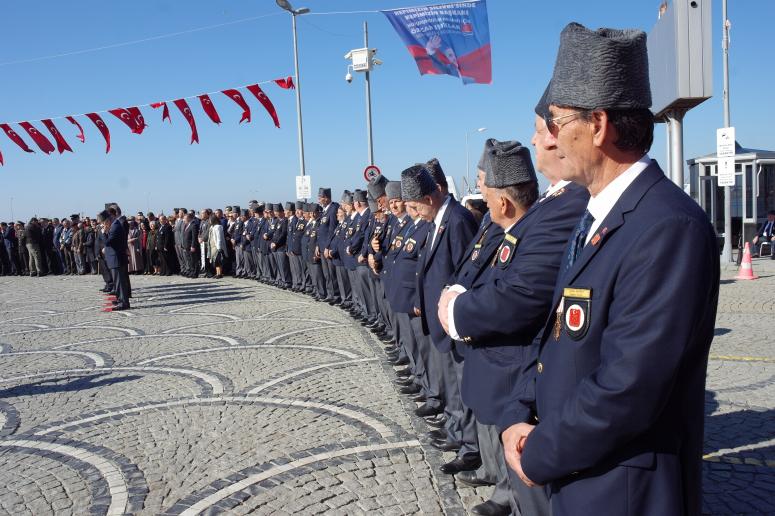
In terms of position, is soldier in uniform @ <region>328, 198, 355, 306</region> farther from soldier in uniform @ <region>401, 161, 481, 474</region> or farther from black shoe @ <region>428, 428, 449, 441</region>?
black shoe @ <region>428, 428, 449, 441</region>

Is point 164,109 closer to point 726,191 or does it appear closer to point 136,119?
point 136,119

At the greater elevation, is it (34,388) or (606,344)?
(606,344)

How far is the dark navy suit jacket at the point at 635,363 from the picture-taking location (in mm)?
1429

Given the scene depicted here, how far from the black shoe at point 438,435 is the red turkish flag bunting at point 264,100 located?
14264mm

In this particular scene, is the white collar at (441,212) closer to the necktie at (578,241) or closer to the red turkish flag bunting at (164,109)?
the necktie at (578,241)

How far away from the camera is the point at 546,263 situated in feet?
8.38

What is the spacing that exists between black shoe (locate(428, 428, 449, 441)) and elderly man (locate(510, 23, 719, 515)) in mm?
2858

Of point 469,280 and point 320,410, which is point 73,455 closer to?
point 320,410

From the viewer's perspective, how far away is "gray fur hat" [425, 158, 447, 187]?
5391mm

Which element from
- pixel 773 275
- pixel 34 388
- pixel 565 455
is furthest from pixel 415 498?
pixel 773 275

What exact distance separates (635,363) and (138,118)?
1799 cm

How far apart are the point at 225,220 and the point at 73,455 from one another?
15319 mm

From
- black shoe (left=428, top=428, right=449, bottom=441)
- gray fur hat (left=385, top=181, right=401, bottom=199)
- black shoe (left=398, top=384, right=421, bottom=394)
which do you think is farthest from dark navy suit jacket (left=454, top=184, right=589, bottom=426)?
gray fur hat (left=385, top=181, right=401, bottom=199)

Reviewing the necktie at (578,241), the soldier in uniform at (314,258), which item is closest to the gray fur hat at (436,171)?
the necktie at (578,241)
